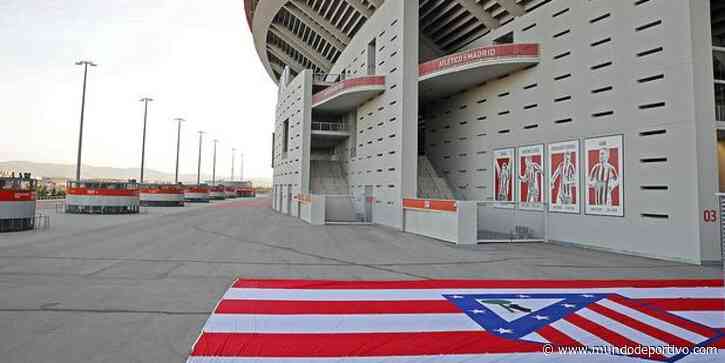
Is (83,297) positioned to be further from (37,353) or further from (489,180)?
(489,180)

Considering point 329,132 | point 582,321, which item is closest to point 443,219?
point 582,321

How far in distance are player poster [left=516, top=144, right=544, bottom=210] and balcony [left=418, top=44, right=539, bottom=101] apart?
3.70 metres

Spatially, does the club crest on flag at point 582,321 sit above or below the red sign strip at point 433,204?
below

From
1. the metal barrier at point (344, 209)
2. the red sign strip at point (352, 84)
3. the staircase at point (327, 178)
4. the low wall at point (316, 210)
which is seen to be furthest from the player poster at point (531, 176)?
the staircase at point (327, 178)

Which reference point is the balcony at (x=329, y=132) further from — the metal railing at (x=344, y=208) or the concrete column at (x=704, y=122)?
the concrete column at (x=704, y=122)

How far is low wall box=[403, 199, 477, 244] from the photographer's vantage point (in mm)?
13133

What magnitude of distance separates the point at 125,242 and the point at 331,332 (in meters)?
10.5

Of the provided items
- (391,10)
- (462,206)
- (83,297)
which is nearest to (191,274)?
(83,297)

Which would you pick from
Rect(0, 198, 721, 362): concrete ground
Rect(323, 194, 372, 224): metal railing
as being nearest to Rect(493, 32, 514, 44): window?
Rect(0, 198, 721, 362): concrete ground

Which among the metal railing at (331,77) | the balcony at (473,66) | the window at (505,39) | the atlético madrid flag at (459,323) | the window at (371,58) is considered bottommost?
the atlético madrid flag at (459,323)

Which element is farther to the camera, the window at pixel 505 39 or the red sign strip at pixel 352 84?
the red sign strip at pixel 352 84

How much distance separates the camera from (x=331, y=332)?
4496mm

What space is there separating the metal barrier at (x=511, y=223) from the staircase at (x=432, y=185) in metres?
3.10

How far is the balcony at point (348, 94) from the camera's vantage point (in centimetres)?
2119
